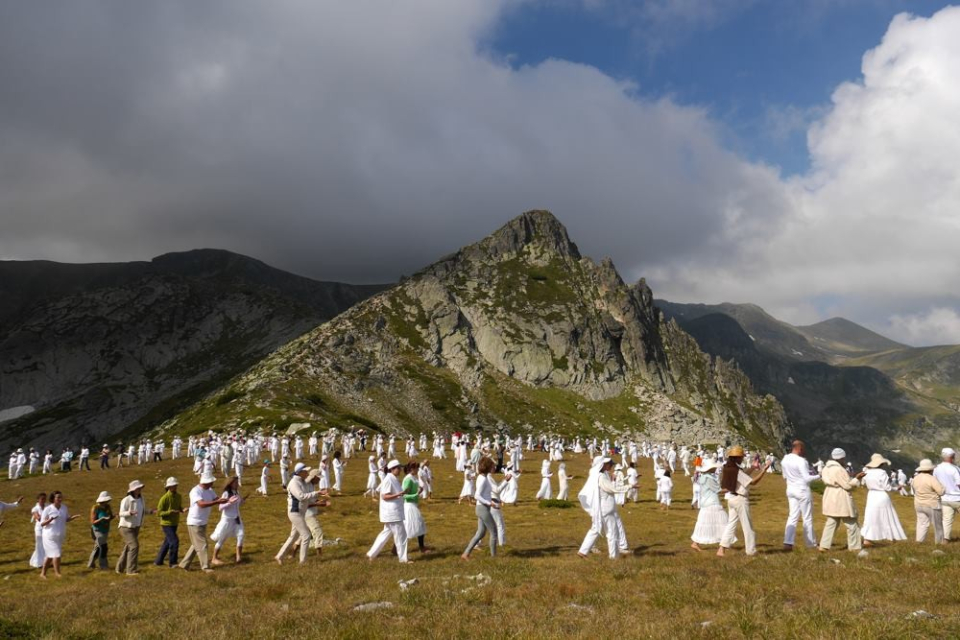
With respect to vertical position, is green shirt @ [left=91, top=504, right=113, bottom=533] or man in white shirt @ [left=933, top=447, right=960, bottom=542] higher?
man in white shirt @ [left=933, top=447, right=960, bottom=542]

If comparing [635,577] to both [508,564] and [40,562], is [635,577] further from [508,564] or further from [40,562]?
[40,562]

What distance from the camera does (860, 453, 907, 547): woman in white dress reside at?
17.5 metres

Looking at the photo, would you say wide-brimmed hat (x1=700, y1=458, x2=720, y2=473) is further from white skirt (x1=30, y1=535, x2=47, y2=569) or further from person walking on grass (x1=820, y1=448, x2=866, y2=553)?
white skirt (x1=30, y1=535, x2=47, y2=569)

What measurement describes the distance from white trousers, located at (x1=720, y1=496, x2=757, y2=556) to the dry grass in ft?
1.26

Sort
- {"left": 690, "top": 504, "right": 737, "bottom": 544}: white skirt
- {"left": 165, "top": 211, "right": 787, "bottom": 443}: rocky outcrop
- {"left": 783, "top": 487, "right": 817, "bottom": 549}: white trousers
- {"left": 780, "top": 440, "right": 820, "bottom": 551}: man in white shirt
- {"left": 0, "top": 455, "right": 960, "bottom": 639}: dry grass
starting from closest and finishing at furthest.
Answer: {"left": 0, "top": 455, "right": 960, "bottom": 639}: dry grass → {"left": 690, "top": 504, "right": 737, "bottom": 544}: white skirt → {"left": 780, "top": 440, "right": 820, "bottom": 551}: man in white shirt → {"left": 783, "top": 487, "right": 817, "bottom": 549}: white trousers → {"left": 165, "top": 211, "right": 787, "bottom": 443}: rocky outcrop

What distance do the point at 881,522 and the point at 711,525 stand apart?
18.5 ft

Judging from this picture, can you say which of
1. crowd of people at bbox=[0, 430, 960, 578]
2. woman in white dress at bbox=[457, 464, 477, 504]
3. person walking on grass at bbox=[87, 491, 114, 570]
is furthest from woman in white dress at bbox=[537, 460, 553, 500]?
person walking on grass at bbox=[87, 491, 114, 570]

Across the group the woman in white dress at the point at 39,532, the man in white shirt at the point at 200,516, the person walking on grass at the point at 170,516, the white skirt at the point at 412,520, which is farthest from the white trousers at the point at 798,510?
the woman in white dress at the point at 39,532

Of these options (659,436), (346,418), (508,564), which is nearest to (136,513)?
(508,564)

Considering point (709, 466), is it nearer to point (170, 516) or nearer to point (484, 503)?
point (484, 503)

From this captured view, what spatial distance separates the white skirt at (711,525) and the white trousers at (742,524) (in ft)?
0.59

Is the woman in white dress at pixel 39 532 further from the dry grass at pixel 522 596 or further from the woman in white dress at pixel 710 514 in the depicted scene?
the woman in white dress at pixel 710 514

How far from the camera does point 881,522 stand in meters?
17.6

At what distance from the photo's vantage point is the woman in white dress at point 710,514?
16375mm
